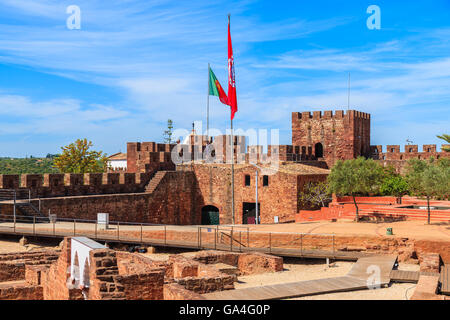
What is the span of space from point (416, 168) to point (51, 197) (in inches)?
661

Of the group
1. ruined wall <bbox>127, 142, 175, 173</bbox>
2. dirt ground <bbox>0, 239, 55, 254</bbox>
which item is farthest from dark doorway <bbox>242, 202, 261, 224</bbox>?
dirt ground <bbox>0, 239, 55, 254</bbox>

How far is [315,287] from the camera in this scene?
39.8 ft

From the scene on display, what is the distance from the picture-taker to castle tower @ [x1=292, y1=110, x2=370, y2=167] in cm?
3534

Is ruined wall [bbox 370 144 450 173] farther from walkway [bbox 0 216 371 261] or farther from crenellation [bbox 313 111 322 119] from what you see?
walkway [bbox 0 216 371 261]

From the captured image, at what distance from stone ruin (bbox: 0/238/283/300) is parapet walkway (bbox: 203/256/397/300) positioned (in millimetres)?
878

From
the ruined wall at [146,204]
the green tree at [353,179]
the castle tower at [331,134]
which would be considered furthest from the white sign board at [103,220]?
the castle tower at [331,134]

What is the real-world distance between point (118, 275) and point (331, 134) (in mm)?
27573

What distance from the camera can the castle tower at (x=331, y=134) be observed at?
35344 millimetres

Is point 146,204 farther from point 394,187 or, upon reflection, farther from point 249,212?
point 394,187

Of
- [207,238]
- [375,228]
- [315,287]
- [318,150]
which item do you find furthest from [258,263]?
[318,150]

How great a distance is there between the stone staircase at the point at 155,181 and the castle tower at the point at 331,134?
35.3 ft
